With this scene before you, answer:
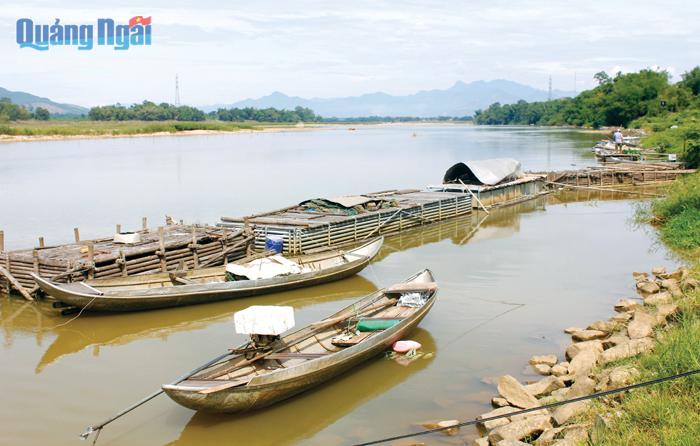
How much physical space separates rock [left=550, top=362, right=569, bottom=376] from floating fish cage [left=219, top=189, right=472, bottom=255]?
1218 centimetres

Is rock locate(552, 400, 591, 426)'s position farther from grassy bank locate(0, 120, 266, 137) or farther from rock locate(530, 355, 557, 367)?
grassy bank locate(0, 120, 266, 137)

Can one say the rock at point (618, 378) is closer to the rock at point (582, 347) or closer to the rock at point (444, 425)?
the rock at point (582, 347)

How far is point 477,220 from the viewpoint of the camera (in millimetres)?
31688

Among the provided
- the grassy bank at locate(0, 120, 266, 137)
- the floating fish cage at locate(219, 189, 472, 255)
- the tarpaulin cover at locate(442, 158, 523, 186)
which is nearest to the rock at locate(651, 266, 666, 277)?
the floating fish cage at locate(219, 189, 472, 255)

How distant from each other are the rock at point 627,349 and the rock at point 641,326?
492mm

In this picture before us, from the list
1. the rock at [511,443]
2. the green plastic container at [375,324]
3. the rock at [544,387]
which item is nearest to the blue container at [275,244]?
the green plastic container at [375,324]

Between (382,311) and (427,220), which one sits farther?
(427,220)

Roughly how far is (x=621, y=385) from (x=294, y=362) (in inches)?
218

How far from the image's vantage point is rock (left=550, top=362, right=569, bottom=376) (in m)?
12.0

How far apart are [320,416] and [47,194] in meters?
34.9

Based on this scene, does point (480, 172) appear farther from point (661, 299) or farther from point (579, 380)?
point (579, 380)

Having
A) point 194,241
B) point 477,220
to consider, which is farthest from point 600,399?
point 477,220

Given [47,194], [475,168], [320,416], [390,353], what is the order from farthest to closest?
[47,194] < [475,168] < [390,353] < [320,416]

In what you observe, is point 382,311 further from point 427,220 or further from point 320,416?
point 427,220
